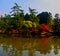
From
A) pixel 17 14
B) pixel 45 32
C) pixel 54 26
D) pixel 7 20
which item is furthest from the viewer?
pixel 7 20

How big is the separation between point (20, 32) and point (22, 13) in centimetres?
430

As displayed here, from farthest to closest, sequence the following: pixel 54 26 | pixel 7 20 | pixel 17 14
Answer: pixel 7 20 → pixel 17 14 → pixel 54 26

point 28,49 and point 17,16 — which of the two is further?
point 17,16

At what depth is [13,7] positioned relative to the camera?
30.6m

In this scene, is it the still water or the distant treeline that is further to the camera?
the distant treeline

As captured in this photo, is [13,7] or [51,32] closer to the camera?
[51,32]

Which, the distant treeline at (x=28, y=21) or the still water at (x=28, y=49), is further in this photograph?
the distant treeline at (x=28, y=21)

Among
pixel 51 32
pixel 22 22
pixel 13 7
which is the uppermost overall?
pixel 13 7

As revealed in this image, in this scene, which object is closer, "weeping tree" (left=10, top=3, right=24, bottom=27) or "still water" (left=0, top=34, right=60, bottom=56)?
"still water" (left=0, top=34, right=60, bottom=56)

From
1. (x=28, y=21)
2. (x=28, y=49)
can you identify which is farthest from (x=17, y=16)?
(x=28, y=49)

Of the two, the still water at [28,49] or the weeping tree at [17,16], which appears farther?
the weeping tree at [17,16]

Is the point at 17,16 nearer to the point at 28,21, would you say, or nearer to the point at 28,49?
the point at 28,21

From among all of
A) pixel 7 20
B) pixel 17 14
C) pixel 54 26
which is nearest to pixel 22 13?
pixel 17 14

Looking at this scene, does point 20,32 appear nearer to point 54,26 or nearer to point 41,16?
point 54,26
